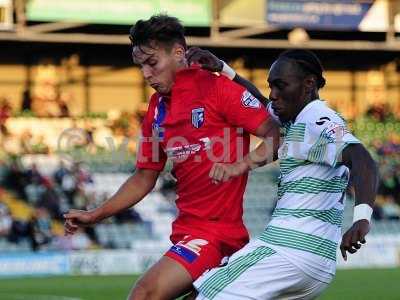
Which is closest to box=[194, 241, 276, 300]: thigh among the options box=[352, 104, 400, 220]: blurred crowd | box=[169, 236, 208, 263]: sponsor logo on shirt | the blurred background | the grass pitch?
box=[169, 236, 208, 263]: sponsor logo on shirt

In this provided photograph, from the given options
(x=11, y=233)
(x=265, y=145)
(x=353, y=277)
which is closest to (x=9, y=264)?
(x=11, y=233)

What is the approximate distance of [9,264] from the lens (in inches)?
798

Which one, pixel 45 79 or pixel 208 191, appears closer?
pixel 208 191

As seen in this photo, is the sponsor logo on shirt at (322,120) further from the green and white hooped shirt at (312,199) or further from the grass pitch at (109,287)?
the grass pitch at (109,287)

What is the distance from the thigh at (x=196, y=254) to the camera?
5.63 metres

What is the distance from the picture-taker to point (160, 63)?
5.82 m

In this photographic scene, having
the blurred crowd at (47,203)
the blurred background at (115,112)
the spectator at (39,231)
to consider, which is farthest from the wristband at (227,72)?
the spectator at (39,231)

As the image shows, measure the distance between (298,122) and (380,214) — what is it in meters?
20.3

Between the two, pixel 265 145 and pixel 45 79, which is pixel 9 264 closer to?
pixel 45 79

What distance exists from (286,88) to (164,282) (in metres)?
1.20

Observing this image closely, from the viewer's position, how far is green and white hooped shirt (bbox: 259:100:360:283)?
5.20 meters

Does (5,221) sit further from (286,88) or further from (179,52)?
(286,88)

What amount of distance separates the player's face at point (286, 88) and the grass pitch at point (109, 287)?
830 centimetres

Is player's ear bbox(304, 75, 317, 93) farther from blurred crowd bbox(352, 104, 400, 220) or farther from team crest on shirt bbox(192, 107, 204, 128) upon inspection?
blurred crowd bbox(352, 104, 400, 220)
